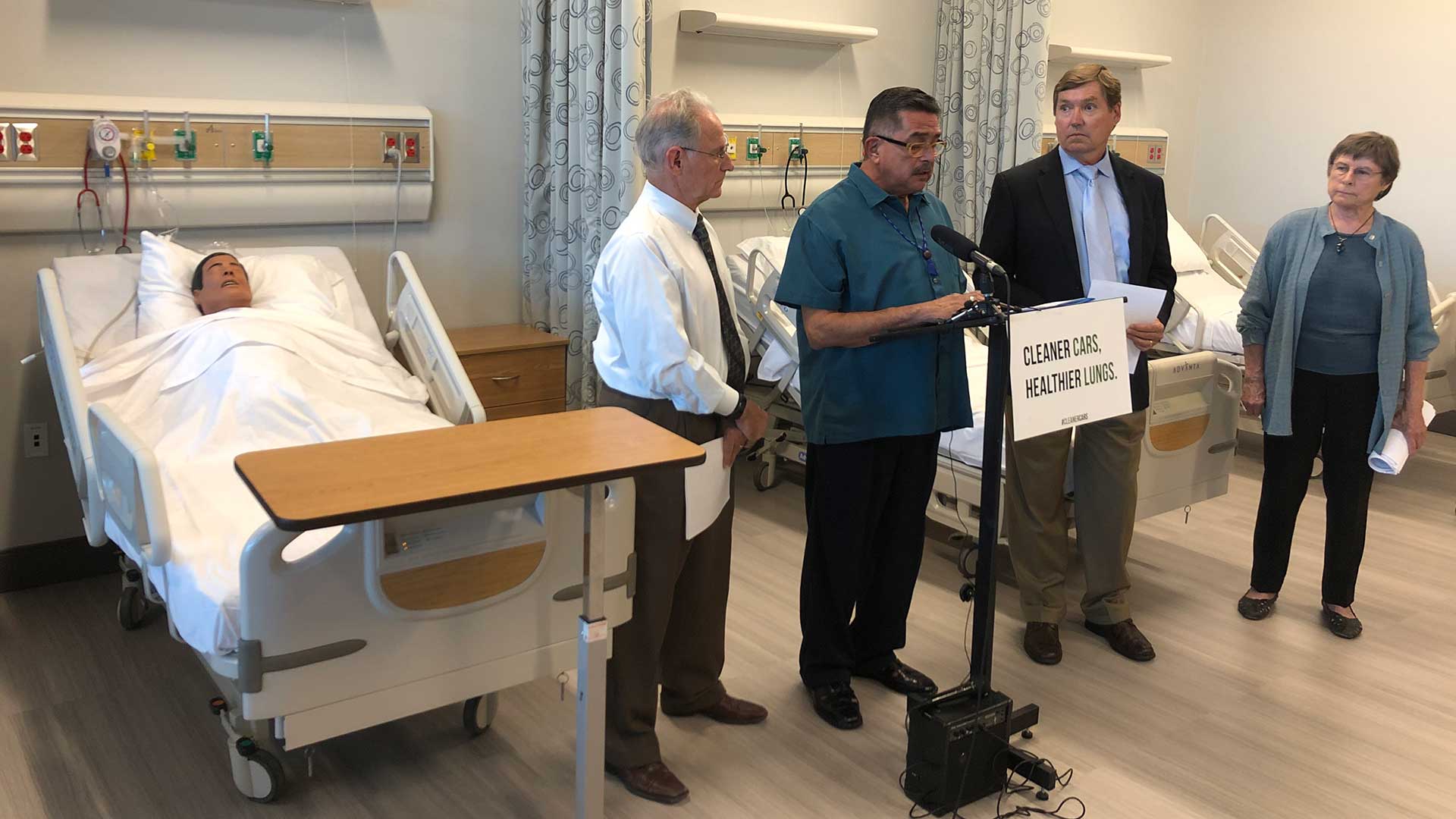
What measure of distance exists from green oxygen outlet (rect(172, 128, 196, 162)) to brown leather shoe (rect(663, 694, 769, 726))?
7.33ft

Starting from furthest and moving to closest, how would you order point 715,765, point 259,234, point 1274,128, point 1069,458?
point 1274,128
point 259,234
point 1069,458
point 715,765

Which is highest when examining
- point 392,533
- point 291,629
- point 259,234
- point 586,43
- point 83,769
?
point 586,43

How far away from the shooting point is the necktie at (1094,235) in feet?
10.1

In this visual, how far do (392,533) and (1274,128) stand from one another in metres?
5.95

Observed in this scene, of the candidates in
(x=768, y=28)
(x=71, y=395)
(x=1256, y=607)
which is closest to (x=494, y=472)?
(x=71, y=395)

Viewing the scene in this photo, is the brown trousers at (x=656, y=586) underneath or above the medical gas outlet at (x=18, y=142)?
underneath

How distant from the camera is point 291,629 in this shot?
6.61 ft

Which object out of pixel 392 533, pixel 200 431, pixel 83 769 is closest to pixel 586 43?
pixel 200 431

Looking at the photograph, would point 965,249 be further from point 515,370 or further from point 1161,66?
point 1161,66

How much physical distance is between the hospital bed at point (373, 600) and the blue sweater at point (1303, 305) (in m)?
2.13

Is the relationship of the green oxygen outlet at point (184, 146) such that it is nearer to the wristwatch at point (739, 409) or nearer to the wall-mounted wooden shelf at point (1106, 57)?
the wristwatch at point (739, 409)

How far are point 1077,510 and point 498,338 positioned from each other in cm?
200

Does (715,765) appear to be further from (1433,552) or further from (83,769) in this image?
(1433,552)

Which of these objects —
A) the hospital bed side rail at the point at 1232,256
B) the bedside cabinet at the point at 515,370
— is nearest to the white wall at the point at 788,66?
the bedside cabinet at the point at 515,370
